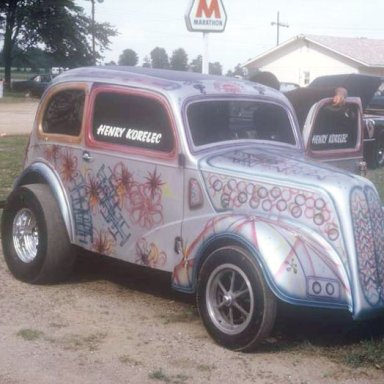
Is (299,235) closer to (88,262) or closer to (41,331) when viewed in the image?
(41,331)

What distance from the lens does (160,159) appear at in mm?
5996

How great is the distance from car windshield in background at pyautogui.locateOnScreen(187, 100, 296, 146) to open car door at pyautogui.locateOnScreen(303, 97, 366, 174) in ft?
1.67

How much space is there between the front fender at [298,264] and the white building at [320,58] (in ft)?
165

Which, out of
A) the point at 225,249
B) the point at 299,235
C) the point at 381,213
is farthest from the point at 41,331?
the point at 381,213

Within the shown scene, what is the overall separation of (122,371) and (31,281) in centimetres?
212

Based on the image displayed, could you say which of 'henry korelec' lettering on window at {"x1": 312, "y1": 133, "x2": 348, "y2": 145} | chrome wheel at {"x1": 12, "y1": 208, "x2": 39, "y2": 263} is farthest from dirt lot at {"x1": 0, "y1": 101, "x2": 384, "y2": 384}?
'henry korelec' lettering on window at {"x1": 312, "y1": 133, "x2": 348, "y2": 145}

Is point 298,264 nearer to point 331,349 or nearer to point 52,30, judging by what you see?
point 331,349

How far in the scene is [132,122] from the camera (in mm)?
6359

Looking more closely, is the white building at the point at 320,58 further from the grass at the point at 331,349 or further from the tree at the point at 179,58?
the grass at the point at 331,349

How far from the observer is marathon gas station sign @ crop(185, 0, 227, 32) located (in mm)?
8320

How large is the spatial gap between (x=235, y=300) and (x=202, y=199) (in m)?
0.75

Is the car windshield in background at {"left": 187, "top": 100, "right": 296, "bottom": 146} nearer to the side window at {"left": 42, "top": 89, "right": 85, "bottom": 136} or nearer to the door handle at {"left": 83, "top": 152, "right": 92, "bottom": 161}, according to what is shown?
the door handle at {"left": 83, "top": 152, "right": 92, "bottom": 161}

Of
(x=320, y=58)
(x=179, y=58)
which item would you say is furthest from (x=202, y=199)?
(x=320, y=58)

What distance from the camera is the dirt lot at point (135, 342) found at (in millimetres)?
4957
